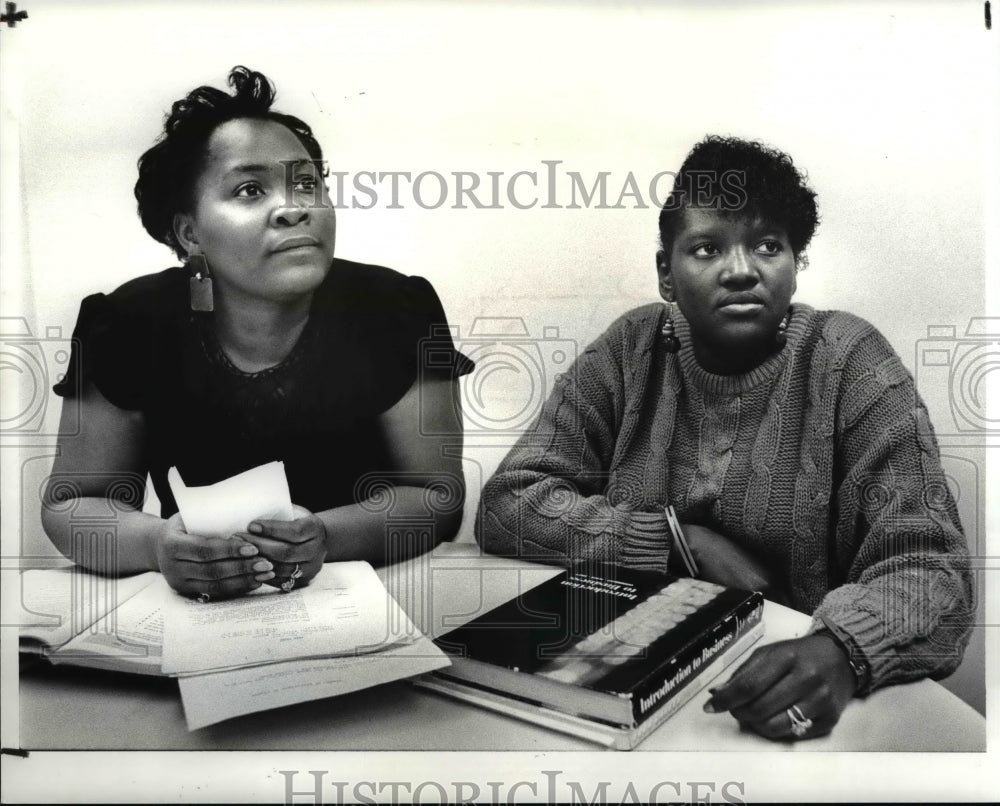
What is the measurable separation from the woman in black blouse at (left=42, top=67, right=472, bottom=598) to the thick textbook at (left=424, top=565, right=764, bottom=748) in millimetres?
162

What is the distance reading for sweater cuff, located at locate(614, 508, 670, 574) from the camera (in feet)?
3.98

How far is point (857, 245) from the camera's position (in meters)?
1.22

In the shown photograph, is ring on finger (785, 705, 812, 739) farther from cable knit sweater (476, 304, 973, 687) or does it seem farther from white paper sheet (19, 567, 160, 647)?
white paper sheet (19, 567, 160, 647)

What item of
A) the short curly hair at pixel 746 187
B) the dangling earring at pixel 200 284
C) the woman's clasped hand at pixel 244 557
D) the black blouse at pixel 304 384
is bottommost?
the woman's clasped hand at pixel 244 557

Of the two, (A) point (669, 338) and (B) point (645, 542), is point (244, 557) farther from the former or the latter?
(A) point (669, 338)

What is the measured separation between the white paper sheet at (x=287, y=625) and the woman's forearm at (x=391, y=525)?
4 centimetres

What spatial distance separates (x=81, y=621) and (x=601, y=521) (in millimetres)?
718

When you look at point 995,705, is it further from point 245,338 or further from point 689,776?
point 245,338

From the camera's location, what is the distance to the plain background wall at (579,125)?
4.00 feet
